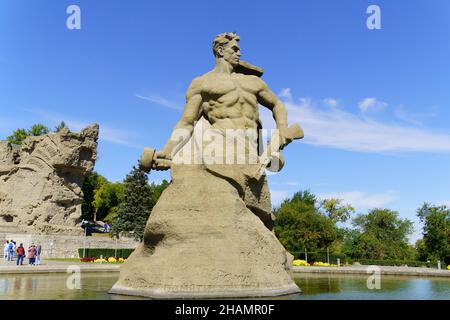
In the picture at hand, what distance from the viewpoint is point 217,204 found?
7.38 metres

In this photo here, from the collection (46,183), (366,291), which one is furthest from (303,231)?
(366,291)

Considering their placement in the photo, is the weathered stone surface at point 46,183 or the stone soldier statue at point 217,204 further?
the weathered stone surface at point 46,183

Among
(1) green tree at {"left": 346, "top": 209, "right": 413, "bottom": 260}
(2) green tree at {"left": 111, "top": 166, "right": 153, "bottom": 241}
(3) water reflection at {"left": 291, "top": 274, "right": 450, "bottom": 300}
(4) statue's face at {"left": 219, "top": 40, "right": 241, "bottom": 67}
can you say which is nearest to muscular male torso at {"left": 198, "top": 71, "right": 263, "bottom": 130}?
(4) statue's face at {"left": 219, "top": 40, "right": 241, "bottom": 67}

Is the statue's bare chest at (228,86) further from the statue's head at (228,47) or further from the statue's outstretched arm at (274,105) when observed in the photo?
the statue's head at (228,47)

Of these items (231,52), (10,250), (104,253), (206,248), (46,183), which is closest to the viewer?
(206,248)

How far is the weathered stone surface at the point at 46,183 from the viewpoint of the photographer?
35938 millimetres

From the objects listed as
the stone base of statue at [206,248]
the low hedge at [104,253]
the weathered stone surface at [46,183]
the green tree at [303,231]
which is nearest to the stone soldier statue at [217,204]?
the stone base of statue at [206,248]

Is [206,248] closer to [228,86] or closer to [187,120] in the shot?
[187,120]

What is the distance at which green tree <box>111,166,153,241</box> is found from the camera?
4225 cm

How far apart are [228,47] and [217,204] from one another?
336 cm

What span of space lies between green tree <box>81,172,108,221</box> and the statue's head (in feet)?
177

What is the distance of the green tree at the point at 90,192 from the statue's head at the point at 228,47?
53.9 metres
